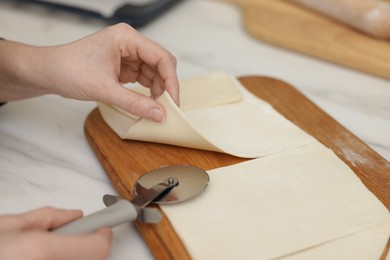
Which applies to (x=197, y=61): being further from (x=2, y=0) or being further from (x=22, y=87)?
(x=2, y=0)

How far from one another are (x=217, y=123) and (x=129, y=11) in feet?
2.02

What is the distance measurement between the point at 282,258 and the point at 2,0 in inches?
51.2

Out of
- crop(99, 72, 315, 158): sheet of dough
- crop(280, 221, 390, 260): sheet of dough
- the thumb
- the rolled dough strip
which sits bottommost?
crop(280, 221, 390, 260): sheet of dough

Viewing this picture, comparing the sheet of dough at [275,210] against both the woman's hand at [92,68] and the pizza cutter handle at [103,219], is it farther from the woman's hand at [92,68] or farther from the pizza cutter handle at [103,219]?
the woman's hand at [92,68]

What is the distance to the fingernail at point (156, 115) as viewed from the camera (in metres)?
0.93

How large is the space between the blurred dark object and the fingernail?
63 cm

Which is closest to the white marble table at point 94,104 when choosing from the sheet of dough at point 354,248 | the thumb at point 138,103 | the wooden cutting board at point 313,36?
the wooden cutting board at point 313,36

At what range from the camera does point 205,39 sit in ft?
5.03

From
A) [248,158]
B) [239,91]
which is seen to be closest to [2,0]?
[239,91]

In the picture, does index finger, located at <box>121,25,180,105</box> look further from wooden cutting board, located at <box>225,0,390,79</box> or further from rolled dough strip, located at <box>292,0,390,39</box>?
rolled dough strip, located at <box>292,0,390,39</box>

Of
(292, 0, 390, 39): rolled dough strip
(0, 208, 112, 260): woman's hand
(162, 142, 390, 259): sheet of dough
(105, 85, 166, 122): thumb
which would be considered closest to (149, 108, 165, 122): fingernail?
(105, 85, 166, 122): thumb

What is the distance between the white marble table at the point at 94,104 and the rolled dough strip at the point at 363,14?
0.48 ft

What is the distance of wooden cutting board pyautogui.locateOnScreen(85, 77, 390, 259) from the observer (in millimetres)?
796

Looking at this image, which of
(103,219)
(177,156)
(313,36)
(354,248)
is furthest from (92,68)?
(313,36)
